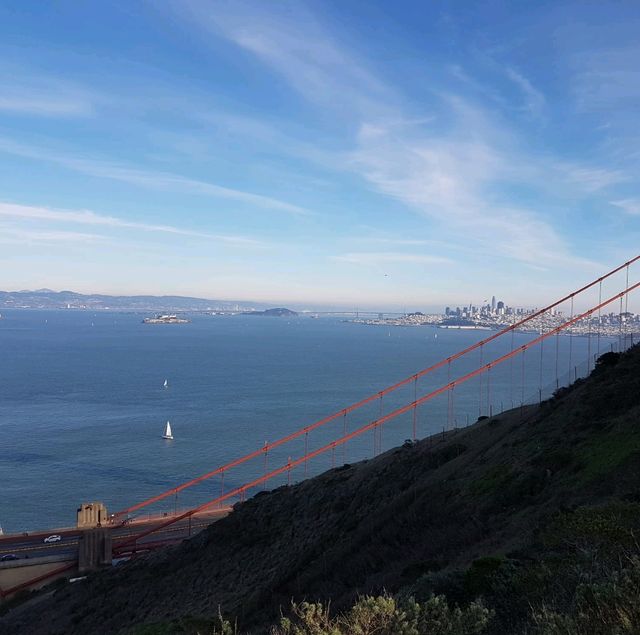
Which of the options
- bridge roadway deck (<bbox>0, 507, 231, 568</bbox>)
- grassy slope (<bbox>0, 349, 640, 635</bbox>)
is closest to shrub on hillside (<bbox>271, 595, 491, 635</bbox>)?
grassy slope (<bbox>0, 349, 640, 635</bbox>)

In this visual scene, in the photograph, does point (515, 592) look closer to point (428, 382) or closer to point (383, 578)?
point (383, 578)

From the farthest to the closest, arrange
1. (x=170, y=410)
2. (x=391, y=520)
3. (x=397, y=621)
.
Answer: (x=170, y=410), (x=391, y=520), (x=397, y=621)

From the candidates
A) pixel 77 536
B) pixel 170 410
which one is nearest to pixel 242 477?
pixel 77 536

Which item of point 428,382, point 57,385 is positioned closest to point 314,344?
point 428,382

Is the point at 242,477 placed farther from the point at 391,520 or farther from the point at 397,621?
the point at 397,621

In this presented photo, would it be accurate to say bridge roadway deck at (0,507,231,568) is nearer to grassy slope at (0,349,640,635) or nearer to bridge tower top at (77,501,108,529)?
bridge tower top at (77,501,108,529)

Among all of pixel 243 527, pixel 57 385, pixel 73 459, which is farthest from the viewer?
pixel 57 385
